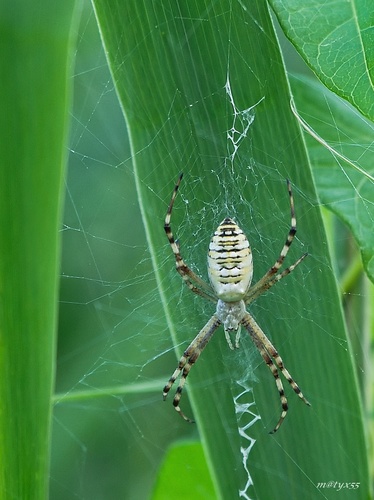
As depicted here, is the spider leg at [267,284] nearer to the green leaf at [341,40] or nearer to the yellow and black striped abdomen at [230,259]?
the yellow and black striped abdomen at [230,259]

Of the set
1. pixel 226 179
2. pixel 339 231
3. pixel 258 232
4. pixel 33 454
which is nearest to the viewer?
pixel 33 454

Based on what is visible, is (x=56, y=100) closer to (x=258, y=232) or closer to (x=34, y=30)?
(x=34, y=30)

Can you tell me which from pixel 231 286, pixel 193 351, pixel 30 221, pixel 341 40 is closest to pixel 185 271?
pixel 231 286

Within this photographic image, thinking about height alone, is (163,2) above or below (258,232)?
A: above

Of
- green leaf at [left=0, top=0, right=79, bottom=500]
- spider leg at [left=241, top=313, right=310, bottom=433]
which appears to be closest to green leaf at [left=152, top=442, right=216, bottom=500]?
spider leg at [left=241, top=313, right=310, bottom=433]

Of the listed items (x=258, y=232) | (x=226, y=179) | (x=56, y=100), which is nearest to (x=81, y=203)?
(x=258, y=232)

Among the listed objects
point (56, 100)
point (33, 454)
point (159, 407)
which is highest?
point (56, 100)

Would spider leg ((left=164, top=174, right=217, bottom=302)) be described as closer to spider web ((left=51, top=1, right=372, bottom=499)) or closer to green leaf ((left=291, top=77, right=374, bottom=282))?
spider web ((left=51, top=1, right=372, bottom=499))
